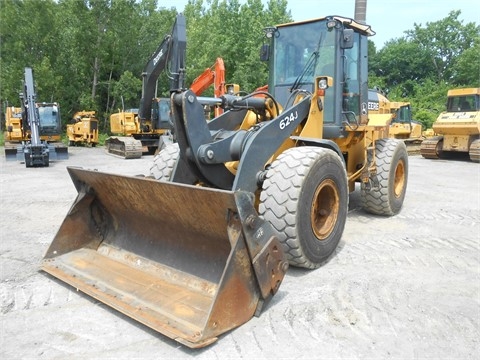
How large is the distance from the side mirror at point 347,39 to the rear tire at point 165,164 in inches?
92.8

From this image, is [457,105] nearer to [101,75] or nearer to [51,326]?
[51,326]

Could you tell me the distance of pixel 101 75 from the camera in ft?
89.6

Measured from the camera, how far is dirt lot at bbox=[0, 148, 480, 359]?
2781mm

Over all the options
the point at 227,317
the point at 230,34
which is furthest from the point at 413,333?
the point at 230,34

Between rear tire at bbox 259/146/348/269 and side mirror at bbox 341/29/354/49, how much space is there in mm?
1635

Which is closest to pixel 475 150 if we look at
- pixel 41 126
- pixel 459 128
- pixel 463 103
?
pixel 459 128

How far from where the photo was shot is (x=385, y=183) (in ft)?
19.6

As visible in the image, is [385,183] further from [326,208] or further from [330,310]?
[330,310]

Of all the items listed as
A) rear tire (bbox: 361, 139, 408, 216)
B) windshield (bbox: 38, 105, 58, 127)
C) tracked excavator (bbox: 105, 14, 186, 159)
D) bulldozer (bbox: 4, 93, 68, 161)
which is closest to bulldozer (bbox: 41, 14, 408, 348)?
rear tire (bbox: 361, 139, 408, 216)

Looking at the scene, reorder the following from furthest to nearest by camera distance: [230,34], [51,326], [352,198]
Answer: [230,34] < [352,198] < [51,326]

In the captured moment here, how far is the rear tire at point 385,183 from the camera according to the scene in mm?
6004

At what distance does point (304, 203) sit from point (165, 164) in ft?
5.95

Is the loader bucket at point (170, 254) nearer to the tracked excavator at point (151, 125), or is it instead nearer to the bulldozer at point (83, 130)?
the tracked excavator at point (151, 125)

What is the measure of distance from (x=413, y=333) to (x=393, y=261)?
1541 mm
